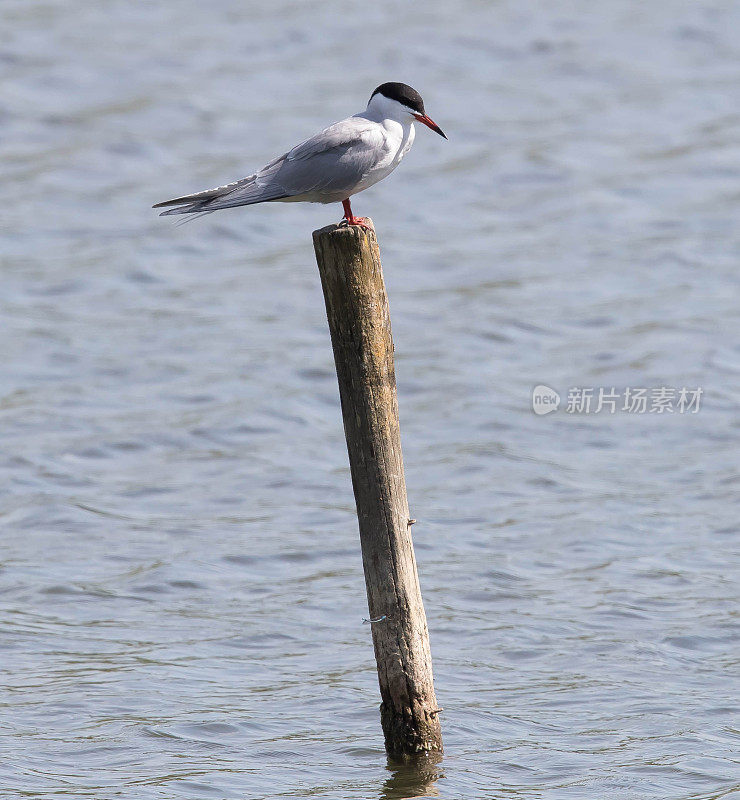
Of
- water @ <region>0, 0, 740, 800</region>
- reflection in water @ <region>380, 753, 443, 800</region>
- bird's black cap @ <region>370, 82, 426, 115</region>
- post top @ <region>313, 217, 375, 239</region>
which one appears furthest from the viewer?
water @ <region>0, 0, 740, 800</region>

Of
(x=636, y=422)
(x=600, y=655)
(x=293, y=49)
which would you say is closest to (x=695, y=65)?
(x=293, y=49)

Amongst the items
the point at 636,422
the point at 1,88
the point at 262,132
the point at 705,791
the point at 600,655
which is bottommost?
the point at 705,791

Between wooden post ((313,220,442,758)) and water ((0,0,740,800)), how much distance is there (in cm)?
47

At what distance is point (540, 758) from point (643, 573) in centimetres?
296

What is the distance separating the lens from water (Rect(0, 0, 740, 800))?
7.76 m

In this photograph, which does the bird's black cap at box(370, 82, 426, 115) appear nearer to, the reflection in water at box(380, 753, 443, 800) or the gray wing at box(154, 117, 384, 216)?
the gray wing at box(154, 117, 384, 216)

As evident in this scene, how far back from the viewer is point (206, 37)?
25828mm

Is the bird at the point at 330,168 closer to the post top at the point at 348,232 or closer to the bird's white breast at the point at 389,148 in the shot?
the bird's white breast at the point at 389,148

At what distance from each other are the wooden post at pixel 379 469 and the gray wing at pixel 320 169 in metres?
0.69

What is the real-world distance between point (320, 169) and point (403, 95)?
61cm

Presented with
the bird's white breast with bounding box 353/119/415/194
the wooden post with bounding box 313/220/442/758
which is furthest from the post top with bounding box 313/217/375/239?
the bird's white breast with bounding box 353/119/415/194

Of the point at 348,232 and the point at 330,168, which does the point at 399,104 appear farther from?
the point at 348,232

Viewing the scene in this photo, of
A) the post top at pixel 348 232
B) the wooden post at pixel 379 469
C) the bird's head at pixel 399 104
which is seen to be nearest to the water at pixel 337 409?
the wooden post at pixel 379 469

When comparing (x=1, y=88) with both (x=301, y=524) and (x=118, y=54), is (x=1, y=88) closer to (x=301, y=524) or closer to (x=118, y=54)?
(x=118, y=54)
